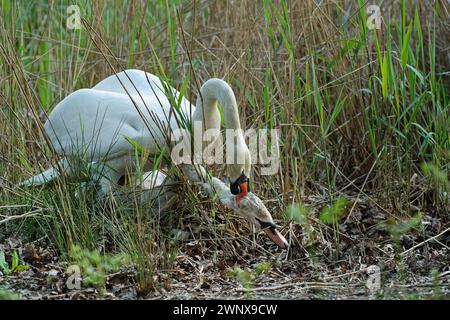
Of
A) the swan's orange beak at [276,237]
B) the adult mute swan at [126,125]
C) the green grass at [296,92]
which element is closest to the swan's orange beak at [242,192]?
the adult mute swan at [126,125]

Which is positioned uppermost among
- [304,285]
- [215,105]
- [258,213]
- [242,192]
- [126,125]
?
[215,105]

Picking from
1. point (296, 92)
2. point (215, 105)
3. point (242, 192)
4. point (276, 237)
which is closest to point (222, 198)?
point (242, 192)

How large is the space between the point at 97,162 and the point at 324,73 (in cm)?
168

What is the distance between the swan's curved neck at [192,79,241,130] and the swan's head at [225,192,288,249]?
40 centimetres

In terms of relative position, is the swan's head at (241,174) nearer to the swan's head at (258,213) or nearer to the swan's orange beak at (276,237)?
the swan's head at (258,213)

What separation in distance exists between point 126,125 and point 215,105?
0.56 meters

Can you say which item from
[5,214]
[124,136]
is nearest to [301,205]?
[124,136]

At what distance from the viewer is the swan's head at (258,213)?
579 cm

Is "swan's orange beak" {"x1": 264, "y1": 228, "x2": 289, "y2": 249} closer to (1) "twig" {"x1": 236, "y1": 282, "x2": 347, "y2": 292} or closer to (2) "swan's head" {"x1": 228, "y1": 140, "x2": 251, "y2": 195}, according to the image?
(2) "swan's head" {"x1": 228, "y1": 140, "x2": 251, "y2": 195}

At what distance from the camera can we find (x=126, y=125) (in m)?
6.26

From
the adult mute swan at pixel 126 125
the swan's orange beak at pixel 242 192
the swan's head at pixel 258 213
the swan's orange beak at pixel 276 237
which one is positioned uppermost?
the adult mute swan at pixel 126 125

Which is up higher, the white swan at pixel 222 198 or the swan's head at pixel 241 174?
the swan's head at pixel 241 174

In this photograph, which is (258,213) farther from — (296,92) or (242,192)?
(296,92)

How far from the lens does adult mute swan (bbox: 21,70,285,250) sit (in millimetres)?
5832
